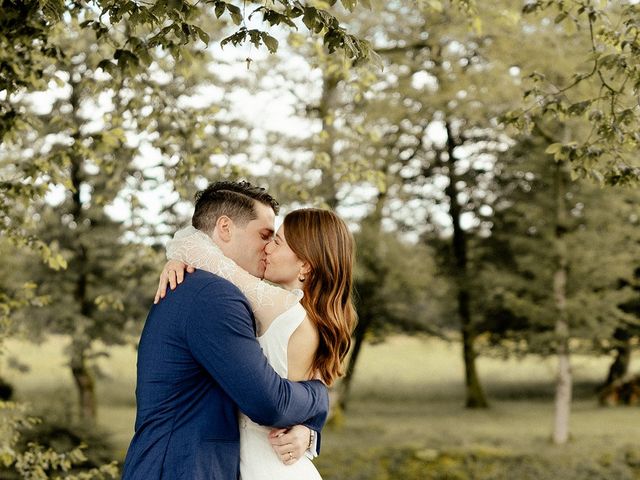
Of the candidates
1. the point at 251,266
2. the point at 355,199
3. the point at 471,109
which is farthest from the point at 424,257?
the point at 251,266

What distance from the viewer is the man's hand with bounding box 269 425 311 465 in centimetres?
295

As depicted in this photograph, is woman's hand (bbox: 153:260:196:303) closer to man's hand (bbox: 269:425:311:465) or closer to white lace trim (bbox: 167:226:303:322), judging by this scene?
white lace trim (bbox: 167:226:303:322)

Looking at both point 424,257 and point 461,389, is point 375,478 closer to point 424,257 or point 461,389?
point 424,257

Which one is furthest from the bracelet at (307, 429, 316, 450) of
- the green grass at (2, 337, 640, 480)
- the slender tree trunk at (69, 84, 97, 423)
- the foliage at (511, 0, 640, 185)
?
the slender tree trunk at (69, 84, 97, 423)

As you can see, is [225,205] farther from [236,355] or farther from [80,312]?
[80,312]

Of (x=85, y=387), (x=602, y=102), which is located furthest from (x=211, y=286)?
(x=85, y=387)

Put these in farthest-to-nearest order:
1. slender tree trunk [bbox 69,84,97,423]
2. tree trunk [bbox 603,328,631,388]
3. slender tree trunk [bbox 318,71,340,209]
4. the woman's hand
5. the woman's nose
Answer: tree trunk [bbox 603,328,631,388] < slender tree trunk [bbox 69,84,97,423] < slender tree trunk [bbox 318,71,340,209] < the woman's nose < the woman's hand

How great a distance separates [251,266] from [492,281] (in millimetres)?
15910

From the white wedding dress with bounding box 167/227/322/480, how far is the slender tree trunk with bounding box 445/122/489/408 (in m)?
18.7

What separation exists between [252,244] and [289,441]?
732mm

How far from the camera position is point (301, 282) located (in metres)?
3.13

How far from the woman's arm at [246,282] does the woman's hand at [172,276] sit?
3cm

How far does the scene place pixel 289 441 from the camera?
295cm

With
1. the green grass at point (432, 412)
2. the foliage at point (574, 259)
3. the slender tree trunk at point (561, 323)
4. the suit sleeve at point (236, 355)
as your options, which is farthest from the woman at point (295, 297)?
the slender tree trunk at point (561, 323)
